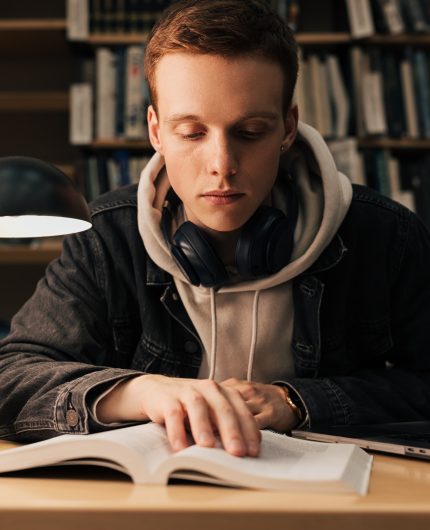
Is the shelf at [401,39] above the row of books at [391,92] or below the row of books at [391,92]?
above

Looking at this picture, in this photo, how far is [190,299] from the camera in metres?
1.38

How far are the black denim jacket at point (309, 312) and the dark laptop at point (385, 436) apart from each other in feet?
0.33

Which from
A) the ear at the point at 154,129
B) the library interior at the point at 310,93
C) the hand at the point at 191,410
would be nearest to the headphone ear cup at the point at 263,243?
the ear at the point at 154,129

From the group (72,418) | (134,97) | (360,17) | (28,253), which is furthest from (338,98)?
(72,418)

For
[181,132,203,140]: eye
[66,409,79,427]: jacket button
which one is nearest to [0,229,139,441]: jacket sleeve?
[66,409,79,427]: jacket button

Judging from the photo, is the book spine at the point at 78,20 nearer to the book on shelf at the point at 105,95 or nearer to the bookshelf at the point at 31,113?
the book on shelf at the point at 105,95

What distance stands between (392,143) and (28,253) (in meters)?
1.48

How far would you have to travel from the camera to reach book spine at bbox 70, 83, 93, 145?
3.08 meters

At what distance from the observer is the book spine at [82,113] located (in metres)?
3.08

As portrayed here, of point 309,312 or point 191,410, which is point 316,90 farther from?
point 191,410

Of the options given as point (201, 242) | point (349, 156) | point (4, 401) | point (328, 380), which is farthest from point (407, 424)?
point (349, 156)

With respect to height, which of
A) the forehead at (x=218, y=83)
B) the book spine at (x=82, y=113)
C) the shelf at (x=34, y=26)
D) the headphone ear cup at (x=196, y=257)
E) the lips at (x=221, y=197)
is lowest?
the headphone ear cup at (x=196, y=257)

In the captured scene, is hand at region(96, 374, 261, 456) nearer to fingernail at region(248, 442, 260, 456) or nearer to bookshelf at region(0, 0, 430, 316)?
fingernail at region(248, 442, 260, 456)

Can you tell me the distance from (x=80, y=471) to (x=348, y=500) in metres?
0.26
